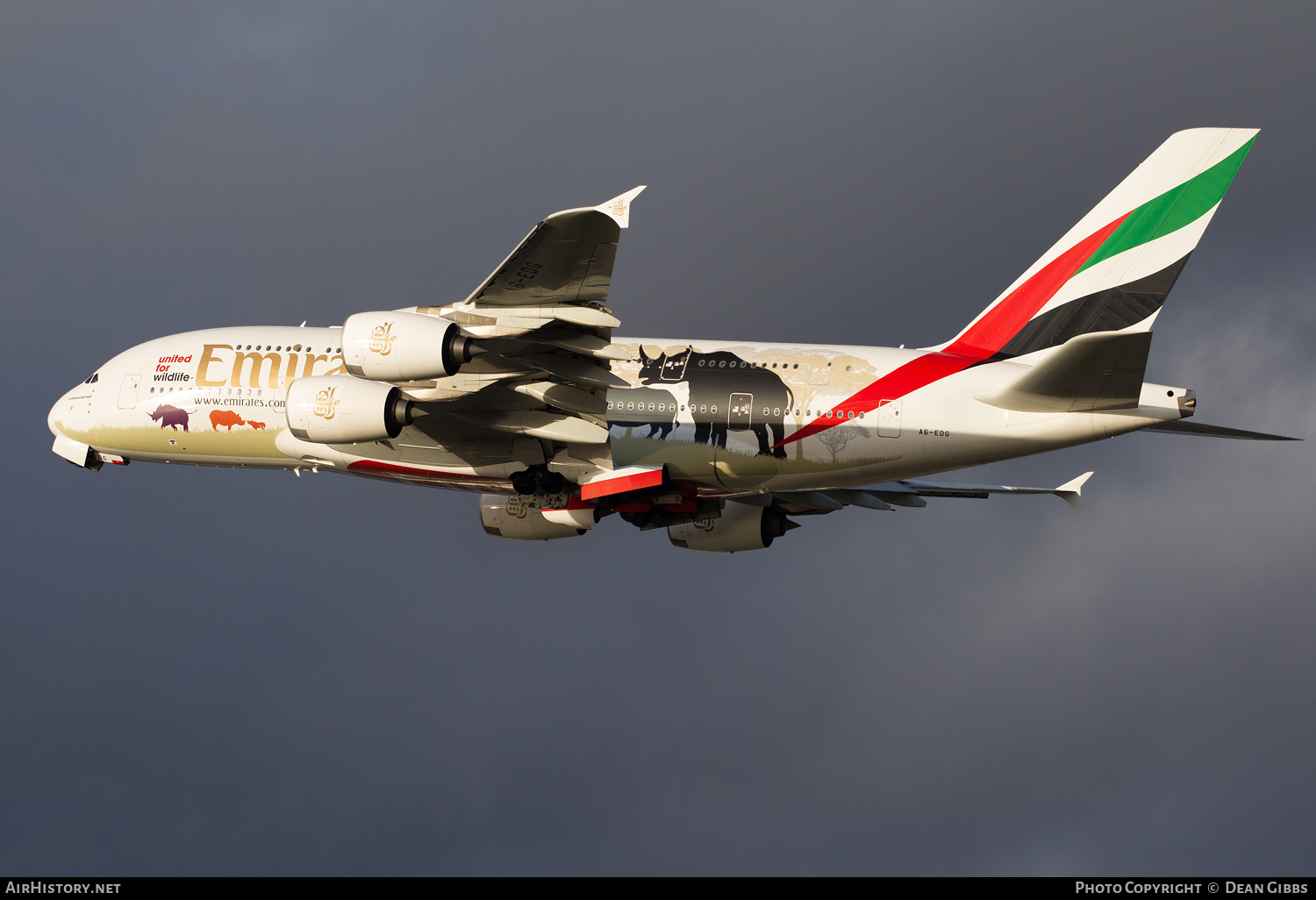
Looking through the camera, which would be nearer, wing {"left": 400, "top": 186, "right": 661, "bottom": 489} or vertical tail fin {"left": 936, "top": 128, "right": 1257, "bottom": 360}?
wing {"left": 400, "top": 186, "right": 661, "bottom": 489}

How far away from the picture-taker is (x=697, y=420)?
31.3 meters

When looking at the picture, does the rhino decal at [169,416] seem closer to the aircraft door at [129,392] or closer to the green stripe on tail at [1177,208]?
the aircraft door at [129,392]

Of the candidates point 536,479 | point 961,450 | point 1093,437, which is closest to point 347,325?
point 536,479

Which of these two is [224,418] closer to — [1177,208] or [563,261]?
[563,261]

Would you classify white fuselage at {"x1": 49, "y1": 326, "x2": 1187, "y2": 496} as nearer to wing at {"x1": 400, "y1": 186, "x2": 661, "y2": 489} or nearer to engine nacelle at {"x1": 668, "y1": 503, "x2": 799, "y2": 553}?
wing at {"x1": 400, "y1": 186, "x2": 661, "y2": 489}

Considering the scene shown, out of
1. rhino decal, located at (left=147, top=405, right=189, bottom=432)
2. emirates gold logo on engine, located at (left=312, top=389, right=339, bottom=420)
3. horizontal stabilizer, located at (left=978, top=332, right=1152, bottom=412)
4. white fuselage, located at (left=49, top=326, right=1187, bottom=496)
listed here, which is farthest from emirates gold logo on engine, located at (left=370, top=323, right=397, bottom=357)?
horizontal stabilizer, located at (left=978, top=332, right=1152, bottom=412)

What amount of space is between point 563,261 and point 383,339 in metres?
3.79

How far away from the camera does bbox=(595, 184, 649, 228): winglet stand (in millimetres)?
24953

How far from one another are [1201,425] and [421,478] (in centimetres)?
1768

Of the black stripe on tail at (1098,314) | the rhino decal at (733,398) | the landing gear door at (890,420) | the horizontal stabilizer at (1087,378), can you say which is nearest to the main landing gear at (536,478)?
the rhino decal at (733,398)

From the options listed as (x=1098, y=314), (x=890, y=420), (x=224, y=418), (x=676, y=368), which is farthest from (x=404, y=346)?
(x=1098, y=314)

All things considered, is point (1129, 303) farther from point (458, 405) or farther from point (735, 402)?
point (458, 405)

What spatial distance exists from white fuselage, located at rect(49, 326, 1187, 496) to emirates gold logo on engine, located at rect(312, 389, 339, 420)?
1845 mm

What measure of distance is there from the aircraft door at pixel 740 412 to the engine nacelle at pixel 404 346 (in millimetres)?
6574
